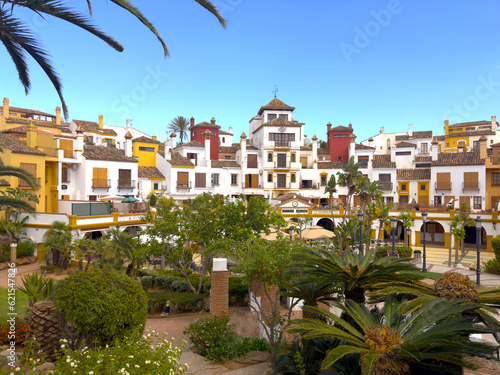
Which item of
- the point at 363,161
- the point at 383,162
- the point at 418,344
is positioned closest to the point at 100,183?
the point at 418,344

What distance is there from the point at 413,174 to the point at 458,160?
575cm

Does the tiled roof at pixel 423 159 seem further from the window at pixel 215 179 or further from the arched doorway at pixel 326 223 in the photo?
the window at pixel 215 179

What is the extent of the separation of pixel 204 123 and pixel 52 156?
2690cm

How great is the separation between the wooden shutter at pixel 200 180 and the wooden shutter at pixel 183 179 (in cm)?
146

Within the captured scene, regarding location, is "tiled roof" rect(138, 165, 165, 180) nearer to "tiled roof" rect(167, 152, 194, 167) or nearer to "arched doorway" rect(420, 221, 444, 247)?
"tiled roof" rect(167, 152, 194, 167)

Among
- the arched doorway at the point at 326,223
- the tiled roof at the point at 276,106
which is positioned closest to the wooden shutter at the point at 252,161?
the tiled roof at the point at 276,106

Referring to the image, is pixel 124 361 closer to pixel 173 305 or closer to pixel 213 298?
pixel 213 298

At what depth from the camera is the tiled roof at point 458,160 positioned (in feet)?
131

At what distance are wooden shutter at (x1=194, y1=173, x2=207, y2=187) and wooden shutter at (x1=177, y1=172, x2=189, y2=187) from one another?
1455 mm

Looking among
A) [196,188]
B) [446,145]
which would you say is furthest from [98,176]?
[446,145]

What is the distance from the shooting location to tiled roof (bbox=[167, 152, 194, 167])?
4331 centimetres

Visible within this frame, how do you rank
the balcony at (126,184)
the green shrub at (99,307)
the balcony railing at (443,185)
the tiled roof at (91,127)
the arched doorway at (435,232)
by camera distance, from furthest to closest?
the tiled roof at (91,127) → the balcony railing at (443,185) → the arched doorway at (435,232) → the balcony at (126,184) → the green shrub at (99,307)

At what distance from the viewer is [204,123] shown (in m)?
55.1

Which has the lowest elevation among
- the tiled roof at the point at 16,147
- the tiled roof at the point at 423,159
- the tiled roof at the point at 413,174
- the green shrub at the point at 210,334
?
the green shrub at the point at 210,334
